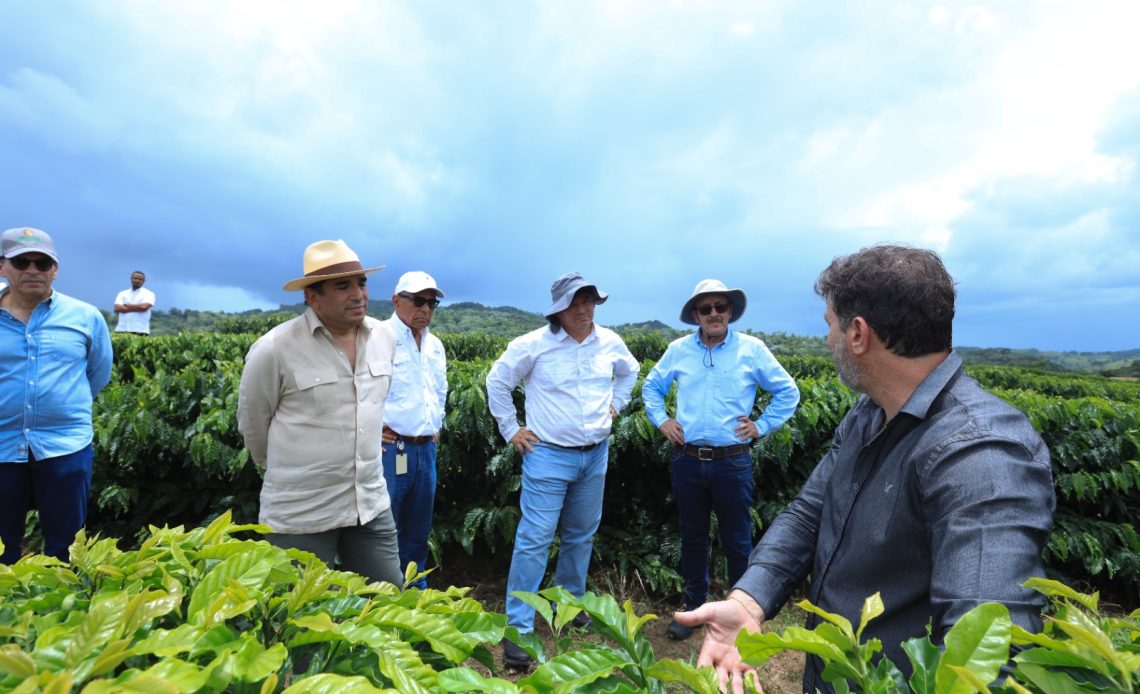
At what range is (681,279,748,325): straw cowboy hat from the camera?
462 cm

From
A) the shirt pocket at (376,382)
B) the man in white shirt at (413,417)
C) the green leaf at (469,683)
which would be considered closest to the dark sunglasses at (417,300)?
the man in white shirt at (413,417)

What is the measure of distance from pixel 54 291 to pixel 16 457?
3.56 ft

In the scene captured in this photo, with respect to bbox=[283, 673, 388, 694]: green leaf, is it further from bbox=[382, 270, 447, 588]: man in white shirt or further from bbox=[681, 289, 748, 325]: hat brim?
bbox=[681, 289, 748, 325]: hat brim

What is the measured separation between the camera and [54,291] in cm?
414

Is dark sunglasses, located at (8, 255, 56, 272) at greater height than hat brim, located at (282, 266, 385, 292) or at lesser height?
greater

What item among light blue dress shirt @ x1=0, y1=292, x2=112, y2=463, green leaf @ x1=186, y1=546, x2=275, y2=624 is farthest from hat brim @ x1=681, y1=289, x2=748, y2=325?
light blue dress shirt @ x1=0, y1=292, x2=112, y2=463

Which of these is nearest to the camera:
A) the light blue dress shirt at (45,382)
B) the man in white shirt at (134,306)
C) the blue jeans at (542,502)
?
the light blue dress shirt at (45,382)

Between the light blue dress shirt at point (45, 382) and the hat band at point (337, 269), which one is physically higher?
the hat band at point (337, 269)

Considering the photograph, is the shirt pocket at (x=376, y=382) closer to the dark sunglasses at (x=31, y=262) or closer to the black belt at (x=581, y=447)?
the black belt at (x=581, y=447)

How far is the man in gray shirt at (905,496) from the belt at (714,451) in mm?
2263

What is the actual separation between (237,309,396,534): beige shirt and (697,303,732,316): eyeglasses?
246 centimetres

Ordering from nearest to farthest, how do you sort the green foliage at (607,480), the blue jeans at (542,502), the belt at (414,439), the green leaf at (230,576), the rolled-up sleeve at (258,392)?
the green leaf at (230,576), the rolled-up sleeve at (258,392), the blue jeans at (542,502), the belt at (414,439), the green foliage at (607,480)

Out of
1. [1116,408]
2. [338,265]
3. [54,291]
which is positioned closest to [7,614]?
[338,265]

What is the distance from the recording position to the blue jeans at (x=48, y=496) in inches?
153
